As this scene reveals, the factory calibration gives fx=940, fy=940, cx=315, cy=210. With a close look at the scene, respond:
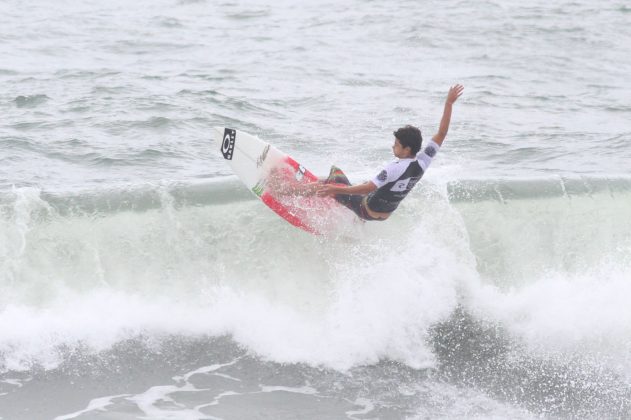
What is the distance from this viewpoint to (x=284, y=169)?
9.02 m

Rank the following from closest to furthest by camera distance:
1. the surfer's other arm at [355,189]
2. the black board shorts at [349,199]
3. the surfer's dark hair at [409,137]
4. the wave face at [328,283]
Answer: the surfer's dark hair at [409,137], the surfer's other arm at [355,189], the wave face at [328,283], the black board shorts at [349,199]

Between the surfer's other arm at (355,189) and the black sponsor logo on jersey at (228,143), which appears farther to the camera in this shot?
the black sponsor logo on jersey at (228,143)

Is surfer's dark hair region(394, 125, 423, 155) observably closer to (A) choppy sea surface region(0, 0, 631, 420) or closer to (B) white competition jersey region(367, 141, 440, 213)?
(B) white competition jersey region(367, 141, 440, 213)

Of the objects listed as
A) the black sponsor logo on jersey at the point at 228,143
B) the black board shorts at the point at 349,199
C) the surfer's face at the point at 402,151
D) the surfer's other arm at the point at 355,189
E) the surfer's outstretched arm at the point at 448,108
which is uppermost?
the surfer's outstretched arm at the point at 448,108

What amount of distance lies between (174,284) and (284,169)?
1.54 m

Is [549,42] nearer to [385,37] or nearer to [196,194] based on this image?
[385,37]

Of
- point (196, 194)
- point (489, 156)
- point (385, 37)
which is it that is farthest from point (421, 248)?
point (385, 37)

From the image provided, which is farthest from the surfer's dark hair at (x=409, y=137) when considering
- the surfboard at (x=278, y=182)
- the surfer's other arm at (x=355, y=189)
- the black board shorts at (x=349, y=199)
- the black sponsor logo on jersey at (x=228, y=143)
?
the black sponsor logo on jersey at (x=228, y=143)

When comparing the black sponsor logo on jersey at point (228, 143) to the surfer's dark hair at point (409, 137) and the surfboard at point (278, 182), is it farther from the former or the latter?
the surfer's dark hair at point (409, 137)

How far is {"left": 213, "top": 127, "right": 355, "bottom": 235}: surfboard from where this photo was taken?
352 inches

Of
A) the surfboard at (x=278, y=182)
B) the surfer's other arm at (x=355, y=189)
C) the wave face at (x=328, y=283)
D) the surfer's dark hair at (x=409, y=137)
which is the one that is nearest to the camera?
the surfer's dark hair at (x=409, y=137)

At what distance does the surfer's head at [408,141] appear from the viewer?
313 inches

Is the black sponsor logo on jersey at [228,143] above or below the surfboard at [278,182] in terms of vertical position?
above

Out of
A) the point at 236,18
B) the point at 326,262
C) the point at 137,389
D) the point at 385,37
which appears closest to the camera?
the point at 137,389
